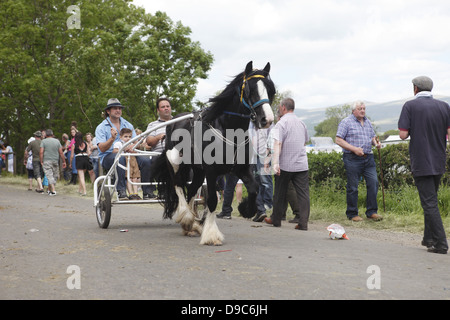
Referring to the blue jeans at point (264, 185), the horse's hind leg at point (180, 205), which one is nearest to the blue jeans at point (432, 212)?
the horse's hind leg at point (180, 205)

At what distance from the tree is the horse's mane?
22.3 m

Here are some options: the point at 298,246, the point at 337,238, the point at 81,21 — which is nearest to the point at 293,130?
the point at 337,238

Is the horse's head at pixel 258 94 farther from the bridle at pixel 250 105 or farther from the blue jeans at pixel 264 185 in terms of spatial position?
the blue jeans at pixel 264 185

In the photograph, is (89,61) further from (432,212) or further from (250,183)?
(432,212)

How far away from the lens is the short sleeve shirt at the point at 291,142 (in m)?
9.85

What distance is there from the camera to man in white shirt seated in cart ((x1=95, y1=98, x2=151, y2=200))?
32.4 feet

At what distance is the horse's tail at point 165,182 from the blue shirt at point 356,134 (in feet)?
Result: 11.4

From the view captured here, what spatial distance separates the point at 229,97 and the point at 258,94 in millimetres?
550

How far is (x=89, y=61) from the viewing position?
95.6 ft

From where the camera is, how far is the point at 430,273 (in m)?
5.81

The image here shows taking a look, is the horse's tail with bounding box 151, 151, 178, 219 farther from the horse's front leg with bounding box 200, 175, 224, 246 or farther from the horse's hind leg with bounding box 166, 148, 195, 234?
the horse's front leg with bounding box 200, 175, 224, 246

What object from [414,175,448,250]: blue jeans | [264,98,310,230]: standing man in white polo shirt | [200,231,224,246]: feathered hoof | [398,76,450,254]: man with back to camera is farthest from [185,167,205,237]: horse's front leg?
[414,175,448,250]: blue jeans
